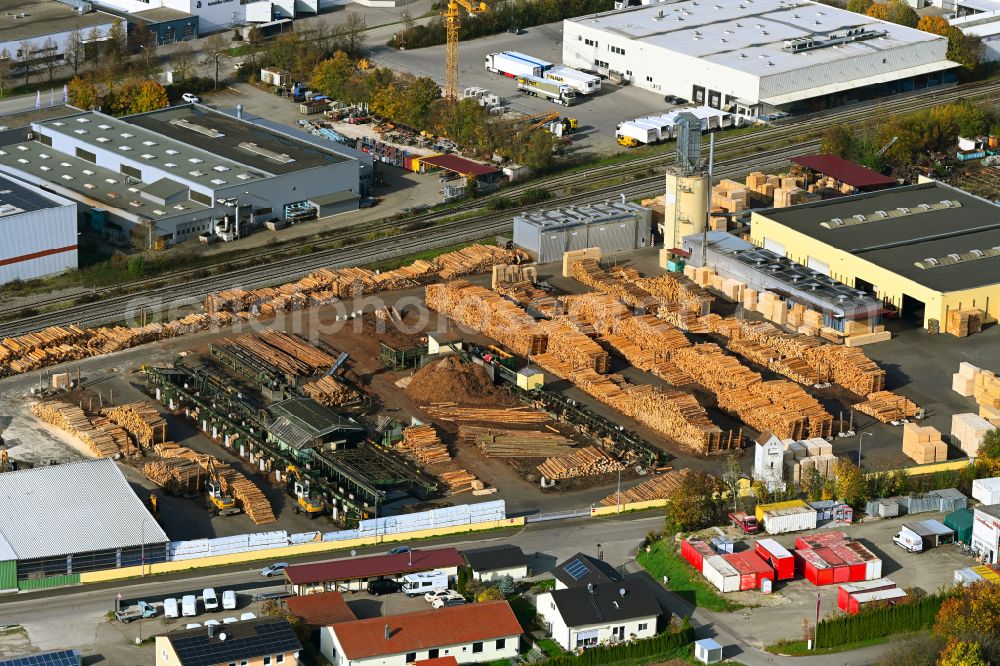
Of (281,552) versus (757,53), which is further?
(757,53)

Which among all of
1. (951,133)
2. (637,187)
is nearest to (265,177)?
(637,187)

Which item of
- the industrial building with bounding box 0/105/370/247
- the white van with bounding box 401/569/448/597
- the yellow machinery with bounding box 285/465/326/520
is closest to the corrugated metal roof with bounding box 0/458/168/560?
the yellow machinery with bounding box 285/465/326/520

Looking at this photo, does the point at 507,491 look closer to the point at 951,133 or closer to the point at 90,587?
the point at 90,587

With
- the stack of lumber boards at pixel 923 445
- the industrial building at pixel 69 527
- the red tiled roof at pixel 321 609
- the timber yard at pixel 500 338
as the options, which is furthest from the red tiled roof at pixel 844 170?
the red tiled roof at pixel 321 609

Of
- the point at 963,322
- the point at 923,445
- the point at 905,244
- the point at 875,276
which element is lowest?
the point at 923,445

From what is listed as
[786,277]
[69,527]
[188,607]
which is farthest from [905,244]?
[69,527]

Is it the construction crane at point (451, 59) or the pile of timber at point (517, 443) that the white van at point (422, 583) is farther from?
the construction crane at point (451, 59)

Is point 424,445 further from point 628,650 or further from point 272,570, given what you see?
point 628,650
